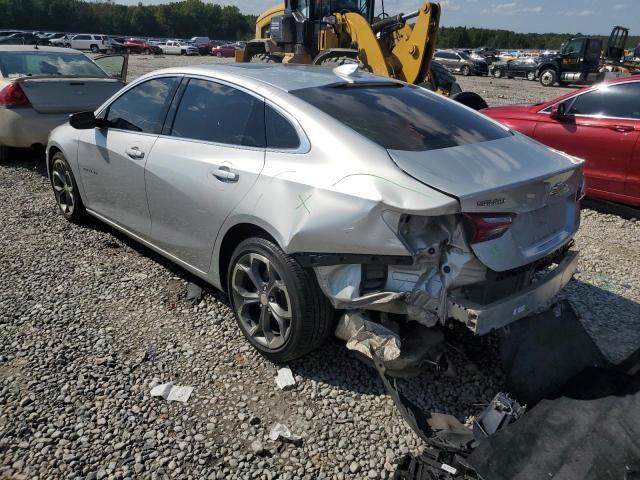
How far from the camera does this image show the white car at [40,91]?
655 centimetres

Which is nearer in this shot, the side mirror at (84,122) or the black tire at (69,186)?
the side mirror at (84,122)

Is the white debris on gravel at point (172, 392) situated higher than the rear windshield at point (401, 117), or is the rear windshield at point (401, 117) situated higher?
the rear windshield at point (401, 117)

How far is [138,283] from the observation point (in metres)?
4.08

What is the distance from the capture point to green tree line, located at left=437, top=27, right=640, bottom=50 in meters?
78.7

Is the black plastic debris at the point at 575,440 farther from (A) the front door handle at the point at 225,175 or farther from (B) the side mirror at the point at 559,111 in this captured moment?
(B) the side mirror at the point at 559,111

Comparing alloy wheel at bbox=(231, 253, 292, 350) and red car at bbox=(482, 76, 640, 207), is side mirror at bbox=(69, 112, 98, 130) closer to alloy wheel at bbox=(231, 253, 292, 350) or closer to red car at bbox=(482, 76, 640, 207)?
alloy wheel at bbox=(231, 253, 292, 350)

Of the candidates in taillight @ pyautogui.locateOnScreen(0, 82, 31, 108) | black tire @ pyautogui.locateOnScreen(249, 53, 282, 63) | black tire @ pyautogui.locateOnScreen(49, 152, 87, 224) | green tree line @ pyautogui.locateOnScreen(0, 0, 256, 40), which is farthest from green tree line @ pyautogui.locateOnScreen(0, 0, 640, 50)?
black tire @ pyautogui.locateOnScreen(49, 152, 87, 224)

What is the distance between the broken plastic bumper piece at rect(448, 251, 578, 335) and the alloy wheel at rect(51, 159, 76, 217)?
3.91 metres

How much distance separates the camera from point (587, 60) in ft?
80.7

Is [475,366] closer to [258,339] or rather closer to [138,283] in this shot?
[258,339]

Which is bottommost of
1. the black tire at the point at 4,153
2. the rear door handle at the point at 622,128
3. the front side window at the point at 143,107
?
the black tire at the point at 4,153

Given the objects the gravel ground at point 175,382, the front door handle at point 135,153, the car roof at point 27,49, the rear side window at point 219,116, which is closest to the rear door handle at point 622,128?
the gravel ground at point 175,382

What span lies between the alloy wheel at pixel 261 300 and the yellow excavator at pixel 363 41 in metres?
6.43

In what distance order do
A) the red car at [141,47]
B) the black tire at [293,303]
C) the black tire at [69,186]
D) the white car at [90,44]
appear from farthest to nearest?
the red car at [141,47] → the white car at [90,44] → the black tire at [69,186] → the black tire at [293,303]
